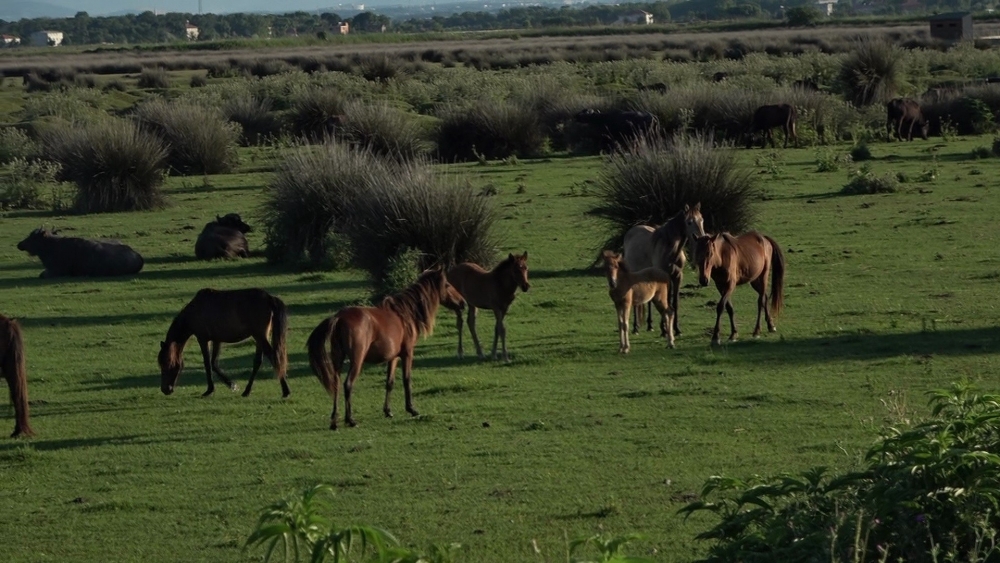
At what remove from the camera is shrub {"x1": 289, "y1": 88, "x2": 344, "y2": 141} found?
3866 cm

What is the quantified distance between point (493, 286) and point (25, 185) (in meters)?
19.2

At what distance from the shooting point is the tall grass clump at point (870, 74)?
45.3 metres

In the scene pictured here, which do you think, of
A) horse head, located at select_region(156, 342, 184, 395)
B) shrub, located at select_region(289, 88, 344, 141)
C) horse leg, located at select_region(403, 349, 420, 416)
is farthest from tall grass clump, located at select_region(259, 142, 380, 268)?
shrub, located at select_region(289, 88, 344, 141)

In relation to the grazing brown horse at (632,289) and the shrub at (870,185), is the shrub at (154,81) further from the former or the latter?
the grazing brown horse at (632,289)

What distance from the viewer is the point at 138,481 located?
9.76m

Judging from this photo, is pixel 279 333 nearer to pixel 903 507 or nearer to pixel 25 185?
pixel 903 507

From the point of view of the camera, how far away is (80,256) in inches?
812

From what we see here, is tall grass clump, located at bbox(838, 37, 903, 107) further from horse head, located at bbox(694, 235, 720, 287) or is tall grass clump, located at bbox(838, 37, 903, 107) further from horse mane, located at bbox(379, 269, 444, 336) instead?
horse mane, located at bbox(379, 269, 444, 336)

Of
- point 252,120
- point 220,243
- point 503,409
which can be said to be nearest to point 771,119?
point 252,120

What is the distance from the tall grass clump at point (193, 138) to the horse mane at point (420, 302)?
22.7 meters

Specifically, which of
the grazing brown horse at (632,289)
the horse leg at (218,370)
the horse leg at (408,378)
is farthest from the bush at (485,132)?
the horse leg at (408,378)

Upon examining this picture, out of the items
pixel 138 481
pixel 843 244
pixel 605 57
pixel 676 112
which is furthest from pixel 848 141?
pixel 605 57

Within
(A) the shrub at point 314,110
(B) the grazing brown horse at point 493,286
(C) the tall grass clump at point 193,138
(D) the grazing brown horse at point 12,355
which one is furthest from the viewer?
(A) the shrub at point 314,110

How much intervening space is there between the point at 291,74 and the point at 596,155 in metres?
30.0
